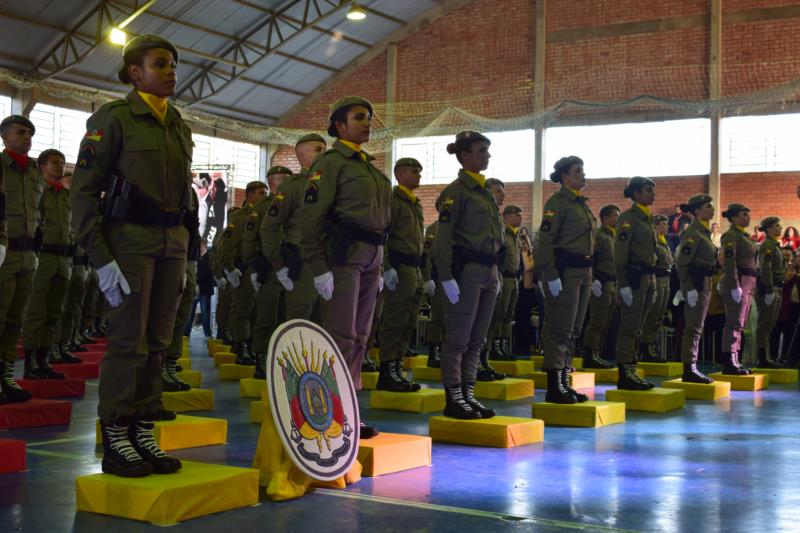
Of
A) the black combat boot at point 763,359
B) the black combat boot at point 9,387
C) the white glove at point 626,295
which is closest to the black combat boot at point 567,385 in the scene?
the white glove at point 626,295

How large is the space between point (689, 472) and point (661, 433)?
162cm

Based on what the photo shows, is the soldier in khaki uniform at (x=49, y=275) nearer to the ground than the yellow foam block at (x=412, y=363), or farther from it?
farther from it

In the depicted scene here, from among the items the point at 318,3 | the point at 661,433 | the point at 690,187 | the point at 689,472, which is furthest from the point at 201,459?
the point at 318,3

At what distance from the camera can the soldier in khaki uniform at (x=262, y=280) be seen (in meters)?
8.73

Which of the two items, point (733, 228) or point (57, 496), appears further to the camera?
point (733, 228)

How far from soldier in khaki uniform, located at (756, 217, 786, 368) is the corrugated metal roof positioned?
10.8 m

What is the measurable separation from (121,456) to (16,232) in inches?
110

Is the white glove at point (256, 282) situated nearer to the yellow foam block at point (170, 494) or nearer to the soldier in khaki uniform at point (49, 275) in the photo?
the soldier in khaki uniform at point (49, 275)

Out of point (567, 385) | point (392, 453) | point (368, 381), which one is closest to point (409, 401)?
point (567, 385)

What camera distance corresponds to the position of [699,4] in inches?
745

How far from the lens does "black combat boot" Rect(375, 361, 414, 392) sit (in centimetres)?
805

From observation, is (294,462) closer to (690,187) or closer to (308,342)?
(308,342)

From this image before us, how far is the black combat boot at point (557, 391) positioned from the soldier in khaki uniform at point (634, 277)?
61.5 inches

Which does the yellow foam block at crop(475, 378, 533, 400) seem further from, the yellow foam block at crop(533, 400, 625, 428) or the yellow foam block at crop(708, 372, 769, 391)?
the yellow foam block at crop(708, 372, 769, 391)
